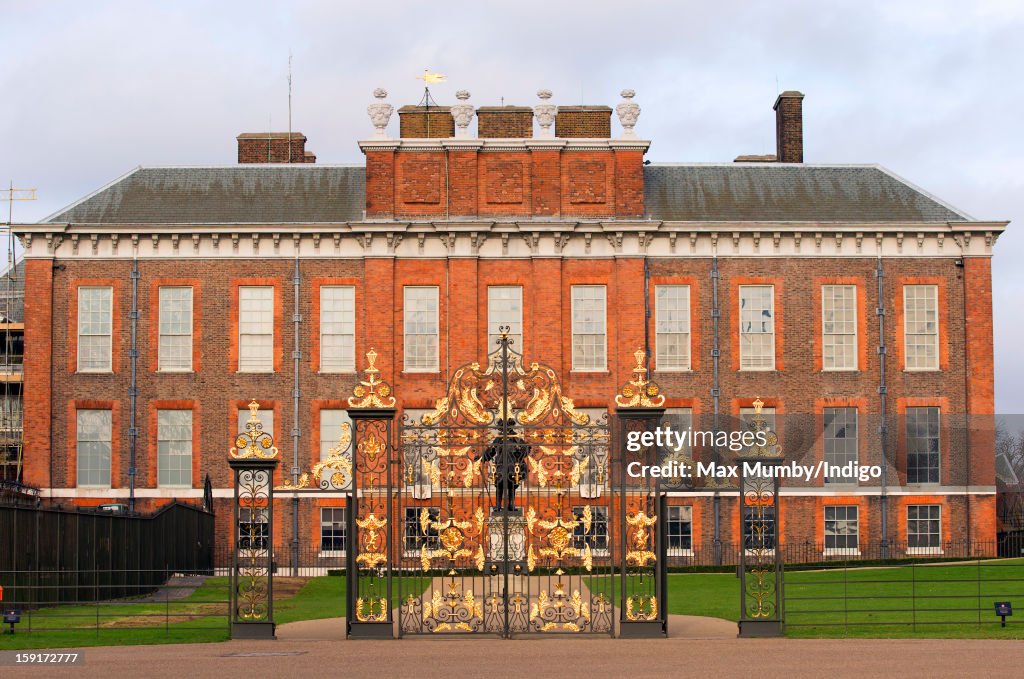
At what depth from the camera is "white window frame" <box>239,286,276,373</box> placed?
143 ft

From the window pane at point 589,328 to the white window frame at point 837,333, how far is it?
6596 millimetres

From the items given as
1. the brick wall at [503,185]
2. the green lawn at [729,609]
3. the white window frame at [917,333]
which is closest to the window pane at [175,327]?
the brick wall at [503,185]

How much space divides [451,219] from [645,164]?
273 inches

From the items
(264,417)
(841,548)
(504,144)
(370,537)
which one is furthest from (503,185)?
(370,537)

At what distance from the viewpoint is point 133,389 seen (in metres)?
43.5

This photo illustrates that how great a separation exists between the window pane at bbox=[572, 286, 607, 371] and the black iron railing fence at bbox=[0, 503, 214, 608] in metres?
12.6

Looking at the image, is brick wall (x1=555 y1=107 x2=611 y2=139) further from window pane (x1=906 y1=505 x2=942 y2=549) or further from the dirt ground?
the dirt ground

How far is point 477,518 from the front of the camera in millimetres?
22797

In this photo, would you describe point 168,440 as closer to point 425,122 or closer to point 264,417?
point 264,417

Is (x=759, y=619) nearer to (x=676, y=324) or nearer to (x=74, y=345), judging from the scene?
(x=676, y=324)

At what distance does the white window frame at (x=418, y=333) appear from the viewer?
4325cm

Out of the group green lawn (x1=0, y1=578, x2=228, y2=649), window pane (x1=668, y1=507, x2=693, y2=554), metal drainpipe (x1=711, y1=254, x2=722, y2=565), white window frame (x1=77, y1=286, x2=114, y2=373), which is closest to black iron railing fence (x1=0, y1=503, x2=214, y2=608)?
green lawn (x1=0, y1=578, x2=228, y2=649)

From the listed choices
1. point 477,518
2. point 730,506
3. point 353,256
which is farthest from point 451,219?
point 477,518

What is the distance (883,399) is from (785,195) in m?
7.01
